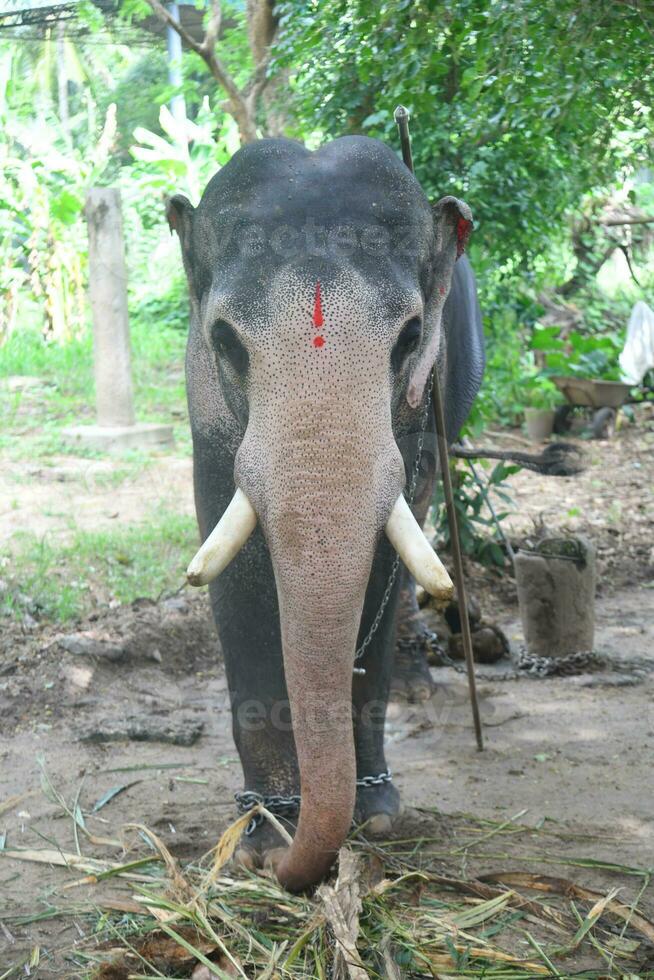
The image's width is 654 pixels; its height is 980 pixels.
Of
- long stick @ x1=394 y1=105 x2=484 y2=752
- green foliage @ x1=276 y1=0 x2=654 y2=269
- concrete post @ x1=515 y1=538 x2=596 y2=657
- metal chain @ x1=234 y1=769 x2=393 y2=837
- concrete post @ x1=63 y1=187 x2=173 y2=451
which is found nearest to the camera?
metal chain @ x1=234 y1=769 x2=393 y2=837

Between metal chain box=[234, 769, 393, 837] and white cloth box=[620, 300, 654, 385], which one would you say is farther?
white cloth box=[620, 300, 654, 385]

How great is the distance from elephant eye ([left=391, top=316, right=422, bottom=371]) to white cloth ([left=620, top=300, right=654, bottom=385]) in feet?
30.4

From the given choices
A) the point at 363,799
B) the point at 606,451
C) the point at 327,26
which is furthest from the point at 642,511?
the point at 363,799

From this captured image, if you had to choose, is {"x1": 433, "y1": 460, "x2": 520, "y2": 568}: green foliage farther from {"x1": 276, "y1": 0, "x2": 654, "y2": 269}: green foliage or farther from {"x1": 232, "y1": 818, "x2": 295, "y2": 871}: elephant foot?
{"x1": 232, "y1": 818, "x2": 295, "y2": 871}: elephant foot

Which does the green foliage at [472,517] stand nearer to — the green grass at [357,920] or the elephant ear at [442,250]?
the elephant ear at [442,250]

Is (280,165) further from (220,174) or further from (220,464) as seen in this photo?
(220,464)

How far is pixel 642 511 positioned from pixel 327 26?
4.61 meters

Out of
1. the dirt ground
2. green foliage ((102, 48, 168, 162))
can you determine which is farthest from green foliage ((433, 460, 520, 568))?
green foliage ((102, 48, 168, 162))

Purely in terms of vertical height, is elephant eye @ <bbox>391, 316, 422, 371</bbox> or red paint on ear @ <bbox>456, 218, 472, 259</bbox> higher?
red paint on ear @ <bbox>456, 218, 472, 259</bbox>

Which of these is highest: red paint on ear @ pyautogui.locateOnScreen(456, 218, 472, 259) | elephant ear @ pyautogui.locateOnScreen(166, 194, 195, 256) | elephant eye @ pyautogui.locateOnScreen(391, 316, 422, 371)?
elephant ear @ pyautogui.locateOnScreen(166, 194, 195, 256)

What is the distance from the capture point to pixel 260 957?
9.32 feet

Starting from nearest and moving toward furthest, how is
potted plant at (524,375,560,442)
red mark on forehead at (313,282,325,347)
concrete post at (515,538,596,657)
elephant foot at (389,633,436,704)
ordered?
red mark on forehead at (313,282,325,347) → elephant foot at (389,633,436,704) → concrete post at (515,538,596,657) → potted plant at (524,375,560,442)

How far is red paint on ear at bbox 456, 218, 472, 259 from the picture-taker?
336 cm

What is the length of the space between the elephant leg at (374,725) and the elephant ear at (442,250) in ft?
2.59
